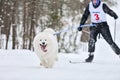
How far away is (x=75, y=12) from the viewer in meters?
31.9

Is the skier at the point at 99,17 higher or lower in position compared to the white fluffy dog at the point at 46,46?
higher

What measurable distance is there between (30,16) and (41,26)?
4.79 ft

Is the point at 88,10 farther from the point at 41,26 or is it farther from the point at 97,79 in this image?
the point at 41,26

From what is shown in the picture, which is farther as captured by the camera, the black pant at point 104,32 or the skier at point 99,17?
the black pant at point 104,32

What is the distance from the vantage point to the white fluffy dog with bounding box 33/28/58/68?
940cm

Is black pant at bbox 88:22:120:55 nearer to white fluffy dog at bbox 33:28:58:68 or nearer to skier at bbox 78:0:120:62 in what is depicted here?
skier at bbox 78:0:120:62

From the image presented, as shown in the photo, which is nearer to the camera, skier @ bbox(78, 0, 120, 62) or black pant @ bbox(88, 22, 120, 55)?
skier @ bbox(78, 0, 120, 62)

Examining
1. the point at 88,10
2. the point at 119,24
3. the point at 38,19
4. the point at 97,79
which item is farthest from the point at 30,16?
the point at 119,24

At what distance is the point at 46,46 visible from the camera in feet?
31.1

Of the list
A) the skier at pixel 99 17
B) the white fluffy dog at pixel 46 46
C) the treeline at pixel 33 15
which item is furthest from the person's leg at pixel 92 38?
the treeline at pixel 33 15

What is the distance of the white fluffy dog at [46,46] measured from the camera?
9.40 metres

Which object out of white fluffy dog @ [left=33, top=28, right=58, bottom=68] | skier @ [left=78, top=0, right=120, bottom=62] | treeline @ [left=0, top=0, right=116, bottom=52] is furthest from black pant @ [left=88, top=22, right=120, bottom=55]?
treeline @ [left=0, top=0, right=116, bottom=52]

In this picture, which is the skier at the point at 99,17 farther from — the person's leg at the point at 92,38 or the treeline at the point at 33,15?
the treeline at the point at 33,15

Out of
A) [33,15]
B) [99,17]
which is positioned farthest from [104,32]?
[33,15]
